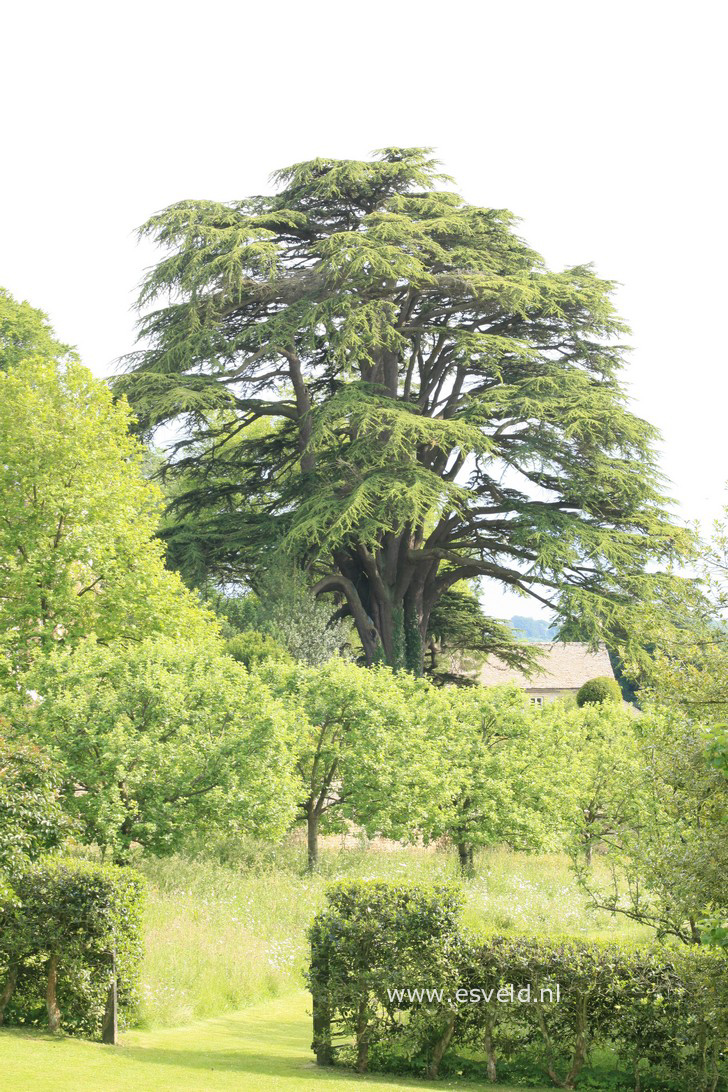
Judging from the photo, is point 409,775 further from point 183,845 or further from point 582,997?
point 582,997

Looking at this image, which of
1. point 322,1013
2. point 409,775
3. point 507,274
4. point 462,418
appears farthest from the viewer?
point 507,274

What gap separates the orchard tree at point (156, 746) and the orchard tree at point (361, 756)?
6.96ft

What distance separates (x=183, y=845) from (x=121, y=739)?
2082 mm

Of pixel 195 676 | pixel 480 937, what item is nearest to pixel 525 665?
pixel 195 676

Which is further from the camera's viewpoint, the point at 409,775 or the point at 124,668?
the point at 409,775

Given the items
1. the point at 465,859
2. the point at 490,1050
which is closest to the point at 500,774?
the point at 465,859

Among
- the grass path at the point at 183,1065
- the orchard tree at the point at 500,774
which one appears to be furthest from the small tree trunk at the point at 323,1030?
the orchard tree at the point at 500,774

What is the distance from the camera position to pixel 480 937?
35.3ft

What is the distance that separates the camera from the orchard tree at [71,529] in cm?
2333

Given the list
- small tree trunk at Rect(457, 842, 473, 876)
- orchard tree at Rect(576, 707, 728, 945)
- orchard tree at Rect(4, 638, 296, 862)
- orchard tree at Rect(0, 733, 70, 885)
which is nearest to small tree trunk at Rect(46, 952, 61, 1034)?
orchard tree at Rect(0, 733, 70, 885)

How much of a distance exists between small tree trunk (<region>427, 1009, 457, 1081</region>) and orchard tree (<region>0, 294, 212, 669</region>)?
13.5 meters

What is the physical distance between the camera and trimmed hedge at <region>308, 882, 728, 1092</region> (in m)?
10.2

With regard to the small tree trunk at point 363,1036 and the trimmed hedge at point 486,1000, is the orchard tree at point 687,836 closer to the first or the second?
the trimmed hedge at point 486,1000

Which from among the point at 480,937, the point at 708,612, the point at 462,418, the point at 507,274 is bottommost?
the point at 480,937
